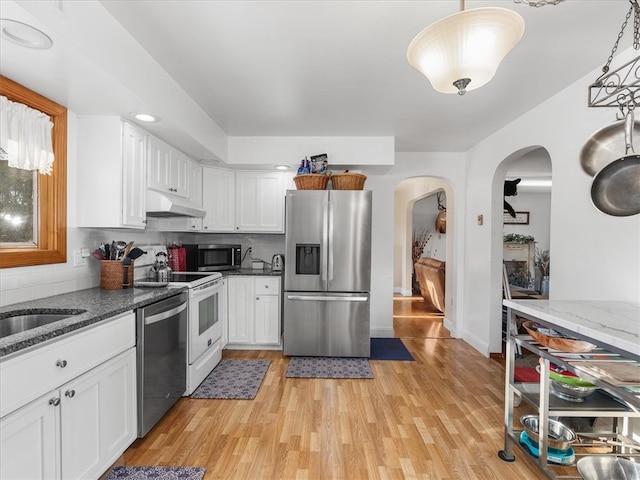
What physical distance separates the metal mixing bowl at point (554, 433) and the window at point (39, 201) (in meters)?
3.12

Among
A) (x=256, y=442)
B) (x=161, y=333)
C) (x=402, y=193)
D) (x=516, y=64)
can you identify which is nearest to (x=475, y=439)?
(x=256, y=442)

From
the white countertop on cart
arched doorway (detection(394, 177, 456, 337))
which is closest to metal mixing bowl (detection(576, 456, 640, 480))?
the white countertop on cart

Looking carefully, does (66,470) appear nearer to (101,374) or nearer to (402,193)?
(101,374)

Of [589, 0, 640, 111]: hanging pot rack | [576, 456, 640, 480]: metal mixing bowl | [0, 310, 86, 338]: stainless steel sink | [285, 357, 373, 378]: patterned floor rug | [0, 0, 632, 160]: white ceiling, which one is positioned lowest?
[285, 357, 373, 378]: patterned floor rug

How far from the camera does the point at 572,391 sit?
71.3 inches

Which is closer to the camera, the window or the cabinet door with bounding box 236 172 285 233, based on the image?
Answer: the window

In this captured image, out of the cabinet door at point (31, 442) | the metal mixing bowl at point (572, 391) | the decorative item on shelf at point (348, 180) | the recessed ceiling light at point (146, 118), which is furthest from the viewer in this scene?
the decorative item on shelf at point (348, 180)

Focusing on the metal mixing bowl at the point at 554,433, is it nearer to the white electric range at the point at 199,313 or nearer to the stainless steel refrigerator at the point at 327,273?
the stainless steel refrigerator at the point at 327,273

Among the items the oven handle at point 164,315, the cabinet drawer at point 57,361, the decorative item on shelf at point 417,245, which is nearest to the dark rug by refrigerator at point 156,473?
the cabinet drawer at point 57,361

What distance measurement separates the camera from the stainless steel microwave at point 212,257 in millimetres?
3832

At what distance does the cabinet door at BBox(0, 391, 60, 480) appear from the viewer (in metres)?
1.20

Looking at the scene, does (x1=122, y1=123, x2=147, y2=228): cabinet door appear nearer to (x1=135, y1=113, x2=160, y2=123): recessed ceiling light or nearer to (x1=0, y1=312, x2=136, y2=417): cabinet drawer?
(x1=135, y1=113, x2=160, y2=123): recessed ceiling light

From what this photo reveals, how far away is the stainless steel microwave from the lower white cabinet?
14.6 inches

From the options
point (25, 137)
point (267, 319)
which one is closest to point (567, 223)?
point (267, 319)
